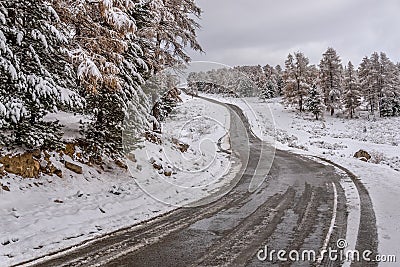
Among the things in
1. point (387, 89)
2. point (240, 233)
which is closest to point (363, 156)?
point (240, 233)

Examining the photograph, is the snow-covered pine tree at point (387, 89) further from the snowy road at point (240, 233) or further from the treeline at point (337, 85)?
the snowy road at point (240, 233)

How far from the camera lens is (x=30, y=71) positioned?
326 inches

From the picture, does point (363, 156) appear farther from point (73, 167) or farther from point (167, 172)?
point (73, 167)

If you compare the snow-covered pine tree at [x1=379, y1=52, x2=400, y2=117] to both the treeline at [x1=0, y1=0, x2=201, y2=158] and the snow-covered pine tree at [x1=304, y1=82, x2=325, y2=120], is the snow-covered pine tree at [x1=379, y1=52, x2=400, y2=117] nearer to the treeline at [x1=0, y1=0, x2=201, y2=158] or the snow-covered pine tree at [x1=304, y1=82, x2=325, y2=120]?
the snow-covered pine tree at [x1=304, y1=82, x2=325, y2=120]

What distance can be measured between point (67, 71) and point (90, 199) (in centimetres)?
347

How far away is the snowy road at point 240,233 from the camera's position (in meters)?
5.38

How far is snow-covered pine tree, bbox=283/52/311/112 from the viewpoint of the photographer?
5497cm

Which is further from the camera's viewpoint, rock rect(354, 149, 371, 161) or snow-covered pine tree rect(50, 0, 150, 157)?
rock rect(354, 149, 371, 161)

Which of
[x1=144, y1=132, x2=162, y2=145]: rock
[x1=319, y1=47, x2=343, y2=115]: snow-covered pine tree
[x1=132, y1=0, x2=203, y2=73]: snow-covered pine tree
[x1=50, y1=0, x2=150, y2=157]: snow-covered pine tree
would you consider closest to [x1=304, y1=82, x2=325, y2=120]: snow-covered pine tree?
[x1=319, y1=47, x2=343, y2=115]: snow-covered pine tree

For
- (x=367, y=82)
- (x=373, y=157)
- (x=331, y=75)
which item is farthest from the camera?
(x=367, y=82)

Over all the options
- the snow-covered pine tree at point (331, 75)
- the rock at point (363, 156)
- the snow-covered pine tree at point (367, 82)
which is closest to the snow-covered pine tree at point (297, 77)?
the snow-covered pine tree at point (331, 75)

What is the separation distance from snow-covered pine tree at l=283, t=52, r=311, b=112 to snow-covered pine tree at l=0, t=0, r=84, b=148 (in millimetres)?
50626

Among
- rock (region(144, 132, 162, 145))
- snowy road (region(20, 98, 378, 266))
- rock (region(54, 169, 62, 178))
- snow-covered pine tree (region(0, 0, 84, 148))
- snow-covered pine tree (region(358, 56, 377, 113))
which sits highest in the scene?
snow-covered pine tree (region(358, 56, 377, 113))

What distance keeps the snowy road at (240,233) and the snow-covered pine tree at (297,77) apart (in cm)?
4663
